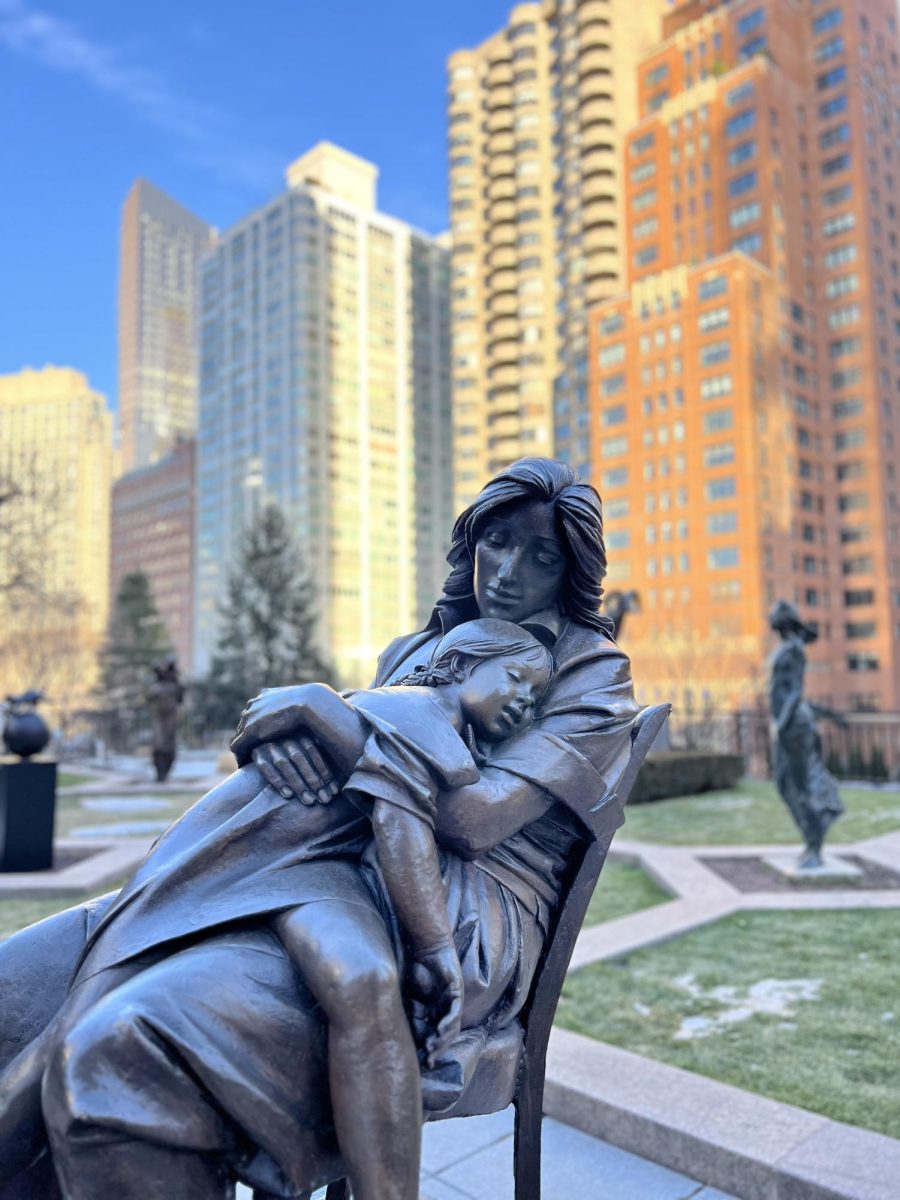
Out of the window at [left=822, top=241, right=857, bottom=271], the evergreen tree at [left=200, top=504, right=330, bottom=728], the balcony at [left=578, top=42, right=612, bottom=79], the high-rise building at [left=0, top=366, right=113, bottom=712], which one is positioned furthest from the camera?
the balcony at [left=578, top=42, right=612, bottom=79]

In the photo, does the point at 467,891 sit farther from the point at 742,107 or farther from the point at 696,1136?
the point at 742,107

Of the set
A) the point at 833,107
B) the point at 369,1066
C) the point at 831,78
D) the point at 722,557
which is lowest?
the point at 369,1066

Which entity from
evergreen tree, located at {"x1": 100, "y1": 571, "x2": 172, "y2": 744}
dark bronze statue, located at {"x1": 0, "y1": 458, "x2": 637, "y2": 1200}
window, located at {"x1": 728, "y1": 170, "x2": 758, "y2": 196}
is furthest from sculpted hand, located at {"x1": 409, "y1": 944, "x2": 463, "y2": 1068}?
window, located at {"x1": 728, "y1": 170, "x2": 758, "y2": 196}

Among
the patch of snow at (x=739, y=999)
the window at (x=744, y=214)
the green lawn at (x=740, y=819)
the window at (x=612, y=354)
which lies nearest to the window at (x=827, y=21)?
the window at (x=744, y=214)

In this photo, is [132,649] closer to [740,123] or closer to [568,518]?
[568,518]

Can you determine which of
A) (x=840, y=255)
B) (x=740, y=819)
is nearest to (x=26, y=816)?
(x=740, y=819)

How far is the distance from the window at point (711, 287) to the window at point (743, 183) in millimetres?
8043

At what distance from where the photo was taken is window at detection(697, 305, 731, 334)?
176 ft

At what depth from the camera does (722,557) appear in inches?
2064

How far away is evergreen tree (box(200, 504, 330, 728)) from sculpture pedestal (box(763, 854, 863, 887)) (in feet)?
68.3

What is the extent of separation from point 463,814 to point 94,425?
10408 centimetres

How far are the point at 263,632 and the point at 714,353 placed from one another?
127ft

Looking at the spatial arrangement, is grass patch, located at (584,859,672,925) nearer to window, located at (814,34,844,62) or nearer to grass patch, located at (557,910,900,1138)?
grass patch, located at (557,910,900,1138)

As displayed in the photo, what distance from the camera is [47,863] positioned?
7.38 m
